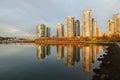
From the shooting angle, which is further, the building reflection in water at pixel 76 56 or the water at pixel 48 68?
the building reflection in water at pixel 76 56

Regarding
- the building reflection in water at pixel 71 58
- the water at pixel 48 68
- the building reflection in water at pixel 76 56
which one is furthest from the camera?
the building reflection in water at pixel 71 58

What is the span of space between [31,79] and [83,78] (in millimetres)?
7528

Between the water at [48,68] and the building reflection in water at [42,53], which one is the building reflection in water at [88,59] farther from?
the building reflection in water at [42,53]

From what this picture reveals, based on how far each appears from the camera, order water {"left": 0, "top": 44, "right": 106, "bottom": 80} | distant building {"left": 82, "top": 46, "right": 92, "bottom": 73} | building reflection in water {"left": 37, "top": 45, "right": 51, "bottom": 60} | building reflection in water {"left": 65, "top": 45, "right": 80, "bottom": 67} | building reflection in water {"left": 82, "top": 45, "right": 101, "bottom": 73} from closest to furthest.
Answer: water {"left": 0, "top": 44, "right": 106, "bottom": 80} → distant building {"left": 82, "top": 46, "right": 92, "bottom": 73} → building reflection in water {"left": 82, "top": 45, "right": 101, "bottom": 73} → building reflection in water {"left": 65, "top": 45, "right": 80, "bottom": 67} → building reflection in water {"left": 37, "top": 45, "right": 51, "bottom": 60}

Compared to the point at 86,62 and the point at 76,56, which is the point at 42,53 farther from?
the point at 86,62

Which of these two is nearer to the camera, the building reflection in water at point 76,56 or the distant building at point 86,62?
the distant building at point 86,62

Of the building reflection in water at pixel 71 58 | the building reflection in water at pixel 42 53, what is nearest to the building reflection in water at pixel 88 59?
the building reflection in water at pixel 71 58

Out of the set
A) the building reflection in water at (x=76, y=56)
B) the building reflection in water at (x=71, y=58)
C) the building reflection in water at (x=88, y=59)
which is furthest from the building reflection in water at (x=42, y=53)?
the building reflection in water at (x=88, y=59)

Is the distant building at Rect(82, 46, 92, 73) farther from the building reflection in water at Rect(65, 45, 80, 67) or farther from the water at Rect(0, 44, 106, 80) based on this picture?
the building reflection in water at Rect(65, 45, 80, 67)

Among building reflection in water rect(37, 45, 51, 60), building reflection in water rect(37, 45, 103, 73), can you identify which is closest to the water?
building reflection in water rect(37, 45, 103, 73)

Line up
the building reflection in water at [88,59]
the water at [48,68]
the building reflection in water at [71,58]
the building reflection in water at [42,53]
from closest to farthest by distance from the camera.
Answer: the water at [48,68] → the building reflection in water at [88,59] → the building reflection in water at [71,58] → the building reflection in water at [42,53]

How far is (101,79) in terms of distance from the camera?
22688 millimetres

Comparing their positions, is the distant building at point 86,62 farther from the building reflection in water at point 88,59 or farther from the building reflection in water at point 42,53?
the building reflection in water at point 42,53

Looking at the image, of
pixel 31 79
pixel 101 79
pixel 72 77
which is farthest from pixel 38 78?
pixel 101 79
